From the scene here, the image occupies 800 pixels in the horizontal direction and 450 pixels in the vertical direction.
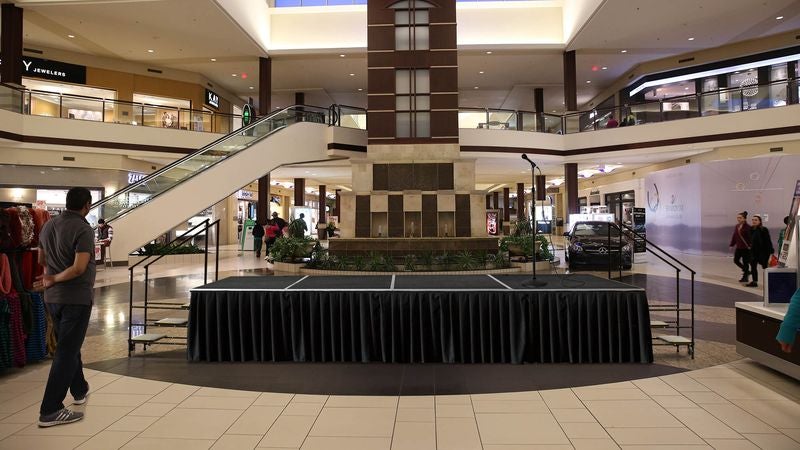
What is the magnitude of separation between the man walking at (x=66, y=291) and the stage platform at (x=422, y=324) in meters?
1.39

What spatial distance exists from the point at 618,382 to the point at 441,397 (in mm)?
1601

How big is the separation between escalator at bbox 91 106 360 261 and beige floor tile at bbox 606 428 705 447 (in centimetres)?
1147

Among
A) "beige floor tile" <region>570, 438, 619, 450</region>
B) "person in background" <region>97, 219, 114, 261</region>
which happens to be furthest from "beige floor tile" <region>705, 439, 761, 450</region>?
"person in background" <region>97, 219, 114, 261</region>

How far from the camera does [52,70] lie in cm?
1841

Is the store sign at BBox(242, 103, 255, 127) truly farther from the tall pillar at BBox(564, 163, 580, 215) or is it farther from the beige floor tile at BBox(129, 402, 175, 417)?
the beige floor tile at BBox(129, 402, 175, 417)

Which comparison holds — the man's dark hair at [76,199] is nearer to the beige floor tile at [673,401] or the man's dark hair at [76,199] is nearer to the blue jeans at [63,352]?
the blue jeans at [63,352]

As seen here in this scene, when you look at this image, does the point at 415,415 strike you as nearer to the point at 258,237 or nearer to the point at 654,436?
the point at 654,436

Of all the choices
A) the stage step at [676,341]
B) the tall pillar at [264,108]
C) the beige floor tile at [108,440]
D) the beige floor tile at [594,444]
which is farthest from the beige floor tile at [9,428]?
the tall pillar at [264,108]

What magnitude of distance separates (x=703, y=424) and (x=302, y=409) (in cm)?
286

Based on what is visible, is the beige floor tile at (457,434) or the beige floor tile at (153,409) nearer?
the beige floor tile at (457,434)

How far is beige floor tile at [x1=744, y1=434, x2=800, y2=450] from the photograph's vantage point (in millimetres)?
2898

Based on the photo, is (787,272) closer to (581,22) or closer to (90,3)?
(581,22)

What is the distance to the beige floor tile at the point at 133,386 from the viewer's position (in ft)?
12.9

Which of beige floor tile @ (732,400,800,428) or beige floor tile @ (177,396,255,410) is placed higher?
beige floor tile @ (177,396,255,410)
